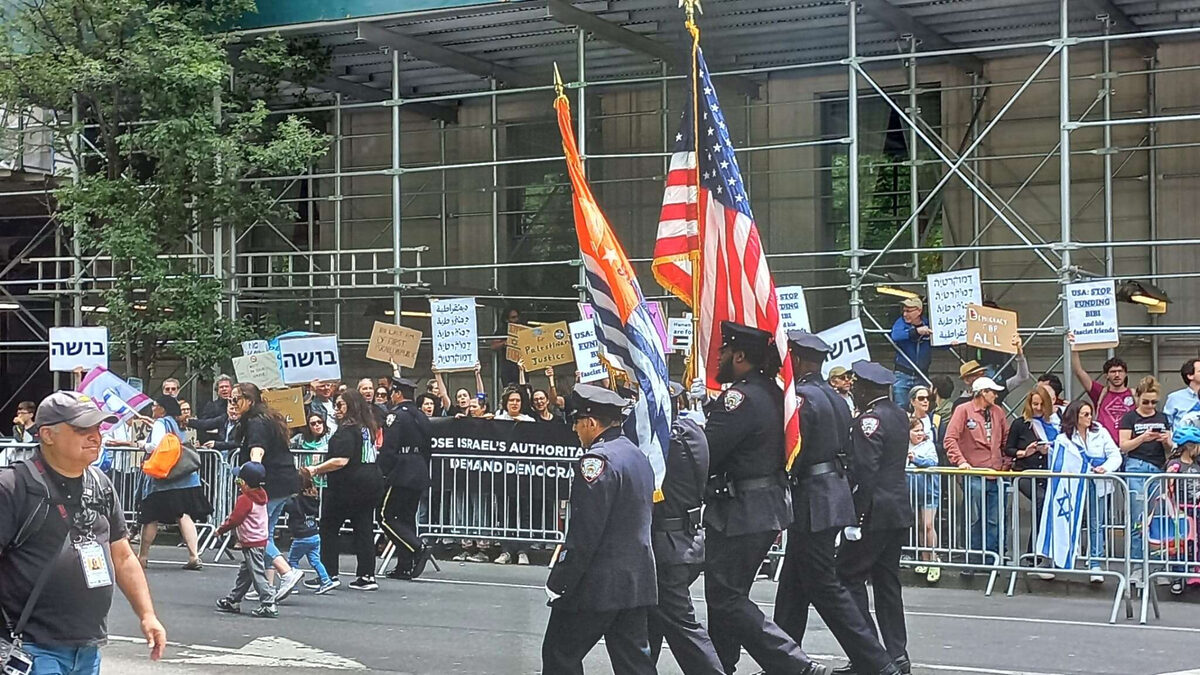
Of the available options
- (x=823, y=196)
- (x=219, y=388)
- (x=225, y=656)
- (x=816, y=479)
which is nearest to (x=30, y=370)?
(x=219, y=388)

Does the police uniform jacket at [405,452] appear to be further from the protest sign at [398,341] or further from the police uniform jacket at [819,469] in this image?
the police uniform jacket at [819,469]

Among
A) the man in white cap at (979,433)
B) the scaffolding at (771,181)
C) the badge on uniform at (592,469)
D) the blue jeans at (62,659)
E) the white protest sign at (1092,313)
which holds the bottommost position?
the blue jeans at (62,659)

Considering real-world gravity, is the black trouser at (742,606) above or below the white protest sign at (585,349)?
below

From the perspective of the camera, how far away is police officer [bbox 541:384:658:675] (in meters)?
6.79

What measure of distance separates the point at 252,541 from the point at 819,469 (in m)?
4.64

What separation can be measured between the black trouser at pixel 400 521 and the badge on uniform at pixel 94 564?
25.6 feet

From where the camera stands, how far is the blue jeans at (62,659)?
5.32m

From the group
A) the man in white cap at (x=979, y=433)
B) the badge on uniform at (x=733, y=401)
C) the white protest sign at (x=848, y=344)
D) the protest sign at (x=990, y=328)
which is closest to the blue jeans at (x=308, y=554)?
the white protest sign at (x=848, y=344)

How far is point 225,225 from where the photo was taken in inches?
766

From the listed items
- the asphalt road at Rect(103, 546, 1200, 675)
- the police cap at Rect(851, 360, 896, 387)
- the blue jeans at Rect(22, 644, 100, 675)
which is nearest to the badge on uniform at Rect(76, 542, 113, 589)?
the blue jeans at Rect(22, 644, 100, 675)

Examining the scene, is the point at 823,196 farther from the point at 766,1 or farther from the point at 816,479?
the point at 816,479

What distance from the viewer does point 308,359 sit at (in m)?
16.3

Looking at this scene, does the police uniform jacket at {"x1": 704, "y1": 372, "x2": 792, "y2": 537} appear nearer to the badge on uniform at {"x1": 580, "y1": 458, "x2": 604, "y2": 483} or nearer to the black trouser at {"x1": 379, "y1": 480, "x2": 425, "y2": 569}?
the badge on uniform at {"x1": 580, "y1": 458, "x2": 604, "y2": 483}

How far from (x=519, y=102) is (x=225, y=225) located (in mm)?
4863
